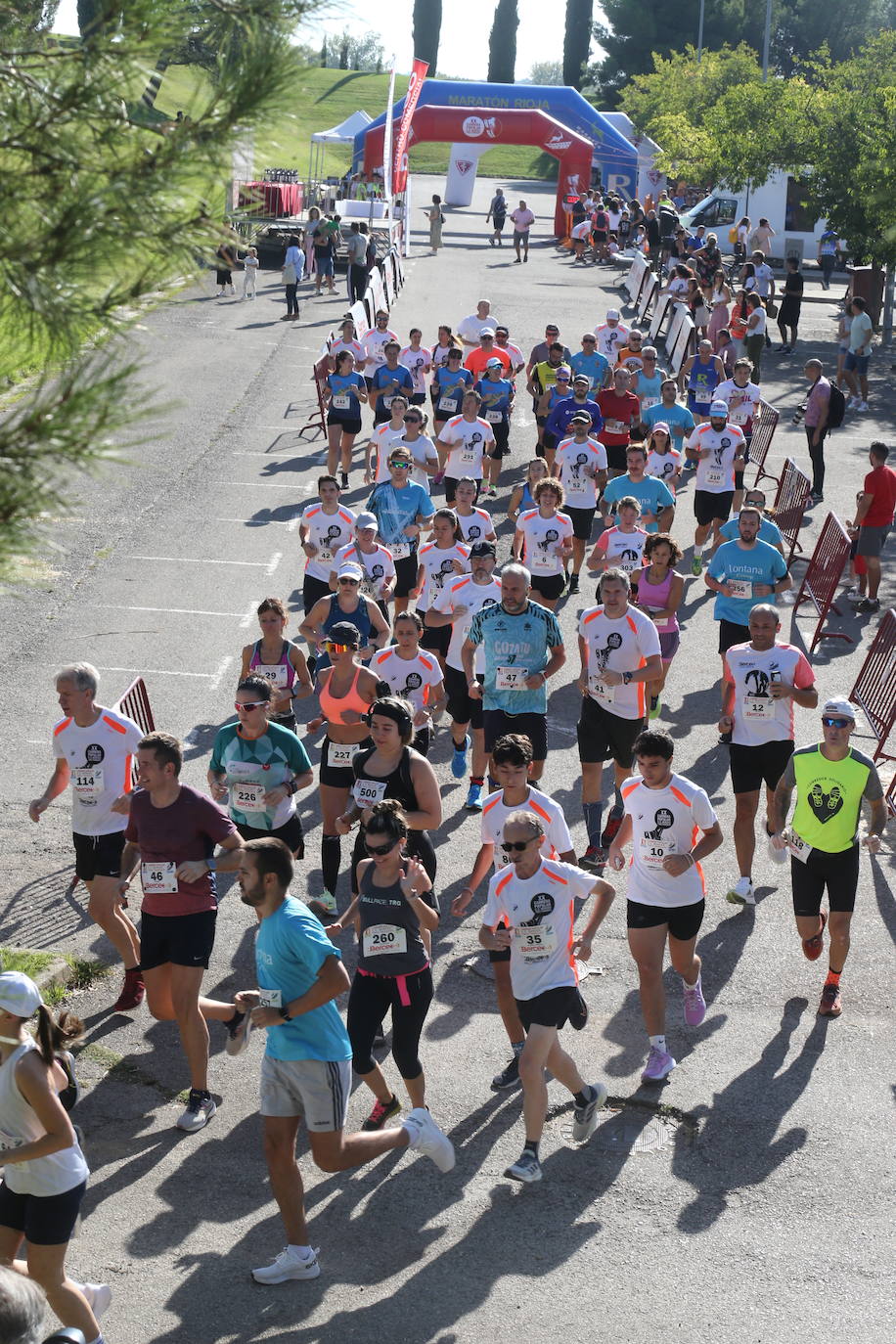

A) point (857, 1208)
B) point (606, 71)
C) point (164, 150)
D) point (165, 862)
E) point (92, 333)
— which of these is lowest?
point (857, 1208)

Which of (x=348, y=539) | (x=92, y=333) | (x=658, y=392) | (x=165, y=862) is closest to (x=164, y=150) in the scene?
(x=92, y=333)

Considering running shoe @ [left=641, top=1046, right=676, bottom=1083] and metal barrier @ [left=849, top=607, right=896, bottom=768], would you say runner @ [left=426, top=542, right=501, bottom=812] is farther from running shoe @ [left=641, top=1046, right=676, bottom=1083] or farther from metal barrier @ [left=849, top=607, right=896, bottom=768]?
running shoe @ [left=641, top=1046, right=676, bottom=1083]

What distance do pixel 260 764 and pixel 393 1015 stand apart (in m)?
1.85

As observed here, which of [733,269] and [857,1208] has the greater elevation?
[733,269]

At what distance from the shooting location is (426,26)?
87.1 metres

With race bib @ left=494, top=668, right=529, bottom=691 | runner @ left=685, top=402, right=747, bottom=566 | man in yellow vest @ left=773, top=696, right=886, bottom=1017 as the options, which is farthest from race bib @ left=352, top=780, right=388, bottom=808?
runner @ left=685, top=402, right=747, bottom=566

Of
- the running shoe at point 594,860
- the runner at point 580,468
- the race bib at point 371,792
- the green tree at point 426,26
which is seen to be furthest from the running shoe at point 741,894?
the green tree at point 426,26

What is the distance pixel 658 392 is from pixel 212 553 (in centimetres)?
592

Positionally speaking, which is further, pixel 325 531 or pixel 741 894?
Answer: pixel 325 531

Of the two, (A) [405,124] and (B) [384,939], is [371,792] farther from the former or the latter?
(A) [405,124]

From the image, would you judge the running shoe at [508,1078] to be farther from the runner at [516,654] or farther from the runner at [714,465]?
the runner at [714,465]

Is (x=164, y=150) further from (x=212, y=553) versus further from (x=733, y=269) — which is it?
(x=733, y=269)

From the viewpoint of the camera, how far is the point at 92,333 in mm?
4625

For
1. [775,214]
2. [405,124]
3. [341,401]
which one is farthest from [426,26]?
[341,401]
